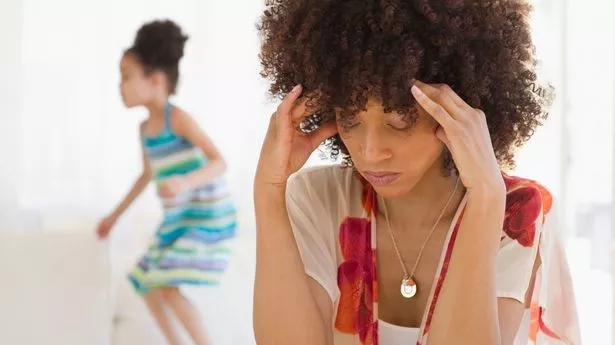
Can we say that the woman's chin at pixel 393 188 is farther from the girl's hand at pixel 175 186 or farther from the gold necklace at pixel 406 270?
the girl's hand at pixel 175 186

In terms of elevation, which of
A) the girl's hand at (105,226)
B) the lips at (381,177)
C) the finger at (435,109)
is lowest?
the girl's hand at (105,226)

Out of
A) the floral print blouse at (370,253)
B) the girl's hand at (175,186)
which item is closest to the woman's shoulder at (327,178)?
the floral print blouse at (370,253)

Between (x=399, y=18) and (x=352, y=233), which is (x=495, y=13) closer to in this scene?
(x=399, y=18)

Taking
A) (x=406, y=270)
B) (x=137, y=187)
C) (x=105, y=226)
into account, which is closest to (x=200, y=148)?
(x=137, y=187)

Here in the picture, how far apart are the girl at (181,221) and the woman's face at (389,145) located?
1.45m

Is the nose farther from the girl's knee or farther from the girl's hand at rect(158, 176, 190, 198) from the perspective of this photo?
the girl's knee

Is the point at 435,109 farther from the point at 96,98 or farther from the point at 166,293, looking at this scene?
the point at 96,98

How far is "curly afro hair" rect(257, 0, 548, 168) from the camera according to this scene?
1.05 meters

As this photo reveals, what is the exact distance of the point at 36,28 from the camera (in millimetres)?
3010

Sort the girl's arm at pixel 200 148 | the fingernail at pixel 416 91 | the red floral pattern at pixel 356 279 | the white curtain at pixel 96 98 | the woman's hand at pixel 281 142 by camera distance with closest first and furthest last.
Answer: the fingernail at pixel 416 91 → the woman's hand at pixel 281 142 → the red floral pattern at pixel 356 279 → the girl's arm at pixel 200 148 → the white curtain at pixel 96 98

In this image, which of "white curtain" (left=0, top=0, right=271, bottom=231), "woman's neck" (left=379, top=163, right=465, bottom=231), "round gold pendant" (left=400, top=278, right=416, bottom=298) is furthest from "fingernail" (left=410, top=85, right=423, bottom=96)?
"white curtain" (left=0, top=0, right=271, bottom=231)

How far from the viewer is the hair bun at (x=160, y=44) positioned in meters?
2.84

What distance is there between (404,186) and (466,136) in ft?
0.38

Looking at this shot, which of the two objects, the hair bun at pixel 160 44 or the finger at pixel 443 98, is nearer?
the finger at pixel 443 98
